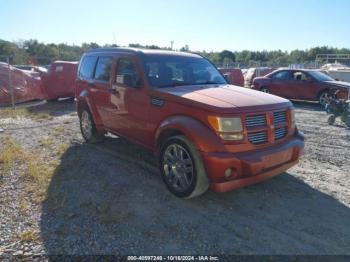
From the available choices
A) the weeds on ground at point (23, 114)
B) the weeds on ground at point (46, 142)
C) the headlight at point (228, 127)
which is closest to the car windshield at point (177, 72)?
the headlight at point (228, 127)

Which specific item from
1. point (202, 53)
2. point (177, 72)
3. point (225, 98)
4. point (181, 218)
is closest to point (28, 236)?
point (181, 218)

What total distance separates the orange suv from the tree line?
13.5 m

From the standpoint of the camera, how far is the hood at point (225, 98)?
3.93 meters

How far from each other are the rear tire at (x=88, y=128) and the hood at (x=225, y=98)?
8.65 feet

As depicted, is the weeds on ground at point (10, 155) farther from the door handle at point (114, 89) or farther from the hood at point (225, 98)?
the hood at point (225, 98)

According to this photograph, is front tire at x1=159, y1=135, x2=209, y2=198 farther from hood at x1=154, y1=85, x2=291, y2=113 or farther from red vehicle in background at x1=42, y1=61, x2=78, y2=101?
red vehicle in background at x1=42, y1=61, x2=78, y2=101

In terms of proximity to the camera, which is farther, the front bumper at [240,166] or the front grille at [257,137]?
the front grille at [257,137]

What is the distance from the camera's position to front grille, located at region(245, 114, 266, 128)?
3.92m

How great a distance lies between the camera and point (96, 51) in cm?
651

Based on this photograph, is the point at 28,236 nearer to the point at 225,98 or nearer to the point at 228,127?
the point at 228,127

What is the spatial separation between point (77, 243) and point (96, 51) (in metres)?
4.26

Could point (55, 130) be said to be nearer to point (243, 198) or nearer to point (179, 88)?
point (179, 88)

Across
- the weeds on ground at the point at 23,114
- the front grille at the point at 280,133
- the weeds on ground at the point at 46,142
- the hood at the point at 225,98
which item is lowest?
the weeds on ground at the point at 46,142

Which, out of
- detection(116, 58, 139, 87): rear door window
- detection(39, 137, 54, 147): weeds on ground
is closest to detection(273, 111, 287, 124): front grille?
detection(116, 58, 139, 87): rear door window
